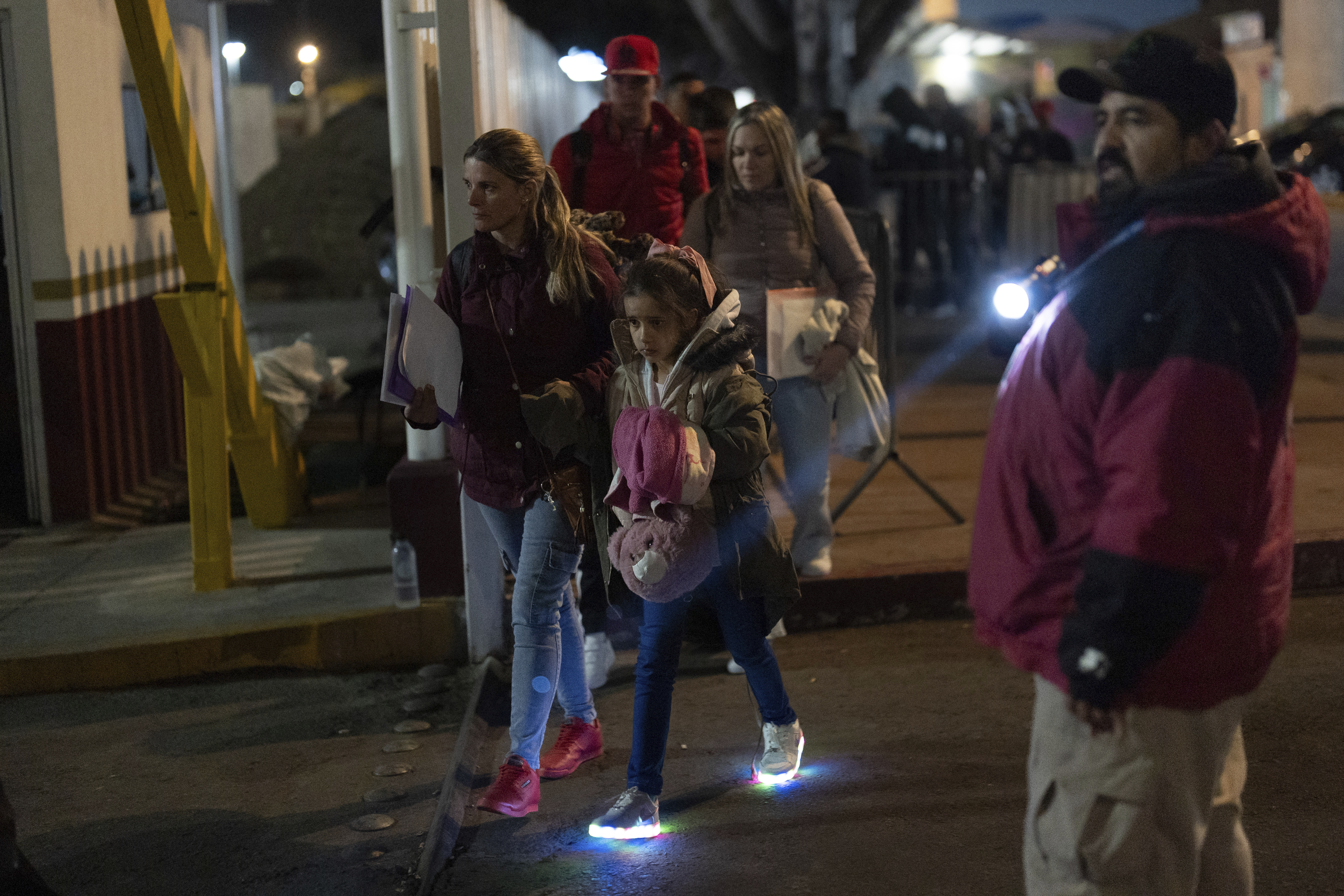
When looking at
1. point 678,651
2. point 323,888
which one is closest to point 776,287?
point 678,651

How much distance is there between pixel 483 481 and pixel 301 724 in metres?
1.46

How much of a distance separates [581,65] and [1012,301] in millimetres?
12375

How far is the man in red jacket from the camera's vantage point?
2191 mm

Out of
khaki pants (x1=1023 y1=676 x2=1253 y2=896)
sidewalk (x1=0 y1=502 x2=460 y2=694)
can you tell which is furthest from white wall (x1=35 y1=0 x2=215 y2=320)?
khaki pants (x1=1023 y1=676 x2=1253 y2=896)

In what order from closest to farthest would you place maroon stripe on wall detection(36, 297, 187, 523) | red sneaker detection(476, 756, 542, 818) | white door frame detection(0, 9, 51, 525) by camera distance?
red sneaker detection(476, 756, 542, 818) → white door frame detection(0, 9, 51, 525) → maroon stripe on wall detection(36, 297, 187, 523)

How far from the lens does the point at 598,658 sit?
527 cm

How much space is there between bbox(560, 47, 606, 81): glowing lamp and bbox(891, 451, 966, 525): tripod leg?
832cm

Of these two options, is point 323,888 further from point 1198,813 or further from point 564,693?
point 1198,813

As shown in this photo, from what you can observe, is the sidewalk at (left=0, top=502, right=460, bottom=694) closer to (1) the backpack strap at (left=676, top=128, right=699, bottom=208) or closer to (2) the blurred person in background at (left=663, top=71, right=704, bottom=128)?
(1) the backpack strap at (left=676, top=128, right=699, bottom=208)

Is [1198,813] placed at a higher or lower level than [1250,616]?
lower

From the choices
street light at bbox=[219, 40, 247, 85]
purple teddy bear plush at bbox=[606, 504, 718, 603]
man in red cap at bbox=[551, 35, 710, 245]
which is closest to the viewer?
purple teddy bear plush at bbox=[606, 504, 718, 603]

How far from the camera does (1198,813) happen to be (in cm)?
240

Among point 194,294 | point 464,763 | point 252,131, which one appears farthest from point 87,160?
point 252,131

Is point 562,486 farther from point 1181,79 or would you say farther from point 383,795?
point 1181,79
